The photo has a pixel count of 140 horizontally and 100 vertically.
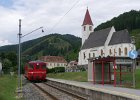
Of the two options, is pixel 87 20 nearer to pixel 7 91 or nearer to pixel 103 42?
pixel 103 42

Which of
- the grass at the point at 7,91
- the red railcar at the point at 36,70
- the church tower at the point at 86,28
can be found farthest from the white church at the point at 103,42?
the grass at the point at 7,91

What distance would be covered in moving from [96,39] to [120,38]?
45.9 feet

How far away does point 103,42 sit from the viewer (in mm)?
126812

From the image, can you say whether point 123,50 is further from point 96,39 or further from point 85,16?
point 85,16

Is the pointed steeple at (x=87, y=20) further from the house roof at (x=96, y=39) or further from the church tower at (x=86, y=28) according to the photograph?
the house roof at (x=96, y=39)

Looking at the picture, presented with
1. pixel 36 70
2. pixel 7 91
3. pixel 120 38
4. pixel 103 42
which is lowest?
pixel 7 91

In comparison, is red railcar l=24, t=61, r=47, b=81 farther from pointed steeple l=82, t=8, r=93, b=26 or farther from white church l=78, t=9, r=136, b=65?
pointed steeple l=82, t=8, r=93, b=26

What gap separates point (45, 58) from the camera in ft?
579

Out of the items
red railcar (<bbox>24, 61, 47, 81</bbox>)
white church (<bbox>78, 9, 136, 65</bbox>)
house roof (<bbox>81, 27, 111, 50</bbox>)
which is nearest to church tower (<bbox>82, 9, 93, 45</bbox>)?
white church (<bbox>78, 9, 136, 65</bbox>)

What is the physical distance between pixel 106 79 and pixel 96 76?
4.30ft

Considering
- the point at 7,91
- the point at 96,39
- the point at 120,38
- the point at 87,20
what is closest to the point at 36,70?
the point at 7,91

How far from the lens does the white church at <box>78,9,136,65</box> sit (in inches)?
4673

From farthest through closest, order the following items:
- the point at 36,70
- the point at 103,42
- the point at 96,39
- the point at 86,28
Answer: the point at 86,28 < the point at 96,39 < the point at 103,42 < the point at 36,70

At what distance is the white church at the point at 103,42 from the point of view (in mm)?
118688
